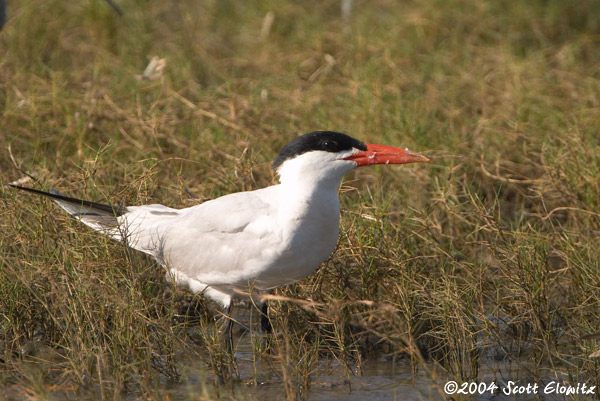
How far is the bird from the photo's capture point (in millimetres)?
3729

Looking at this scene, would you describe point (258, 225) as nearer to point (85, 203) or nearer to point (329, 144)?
point (329, 144)

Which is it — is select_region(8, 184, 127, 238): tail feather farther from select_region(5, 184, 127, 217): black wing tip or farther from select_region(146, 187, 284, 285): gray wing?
select_region(146, 187, 284, 285): gray wing

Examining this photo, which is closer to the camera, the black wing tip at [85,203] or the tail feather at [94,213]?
the black wing tip at [85,203]

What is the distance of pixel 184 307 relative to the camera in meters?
4.50

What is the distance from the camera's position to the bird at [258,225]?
3729 millimetres

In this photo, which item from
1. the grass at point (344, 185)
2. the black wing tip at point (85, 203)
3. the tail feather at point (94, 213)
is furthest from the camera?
the tail feather at point (94, 213)

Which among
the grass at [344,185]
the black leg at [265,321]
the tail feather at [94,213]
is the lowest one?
the black leg at [265,321]

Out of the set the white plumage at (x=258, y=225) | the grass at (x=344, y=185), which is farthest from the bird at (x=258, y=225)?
the grass at (x=344, y=185)

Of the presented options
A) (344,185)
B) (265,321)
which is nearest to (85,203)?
(265,321)

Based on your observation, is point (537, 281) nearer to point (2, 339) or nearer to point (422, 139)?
point (422, 139)

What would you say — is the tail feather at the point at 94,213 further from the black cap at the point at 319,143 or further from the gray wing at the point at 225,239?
the black cap at the point at 319,143

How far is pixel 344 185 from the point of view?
5.12m

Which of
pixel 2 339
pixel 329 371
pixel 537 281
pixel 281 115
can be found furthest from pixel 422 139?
pixel 2 339

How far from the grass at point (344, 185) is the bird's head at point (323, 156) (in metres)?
0.55
